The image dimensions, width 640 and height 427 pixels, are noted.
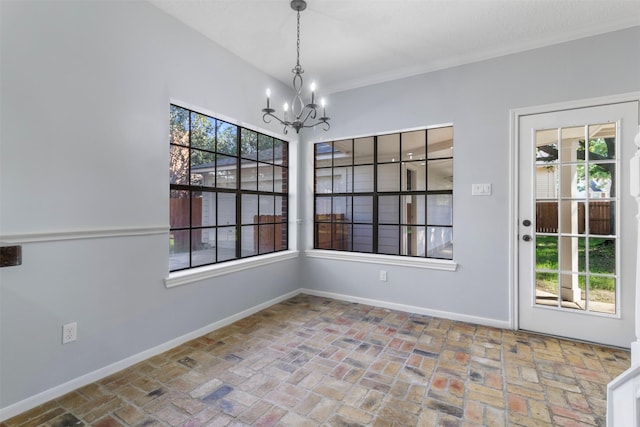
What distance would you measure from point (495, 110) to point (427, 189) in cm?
106

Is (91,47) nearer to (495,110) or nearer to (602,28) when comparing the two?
(495,110)

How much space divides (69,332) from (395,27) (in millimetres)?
3543

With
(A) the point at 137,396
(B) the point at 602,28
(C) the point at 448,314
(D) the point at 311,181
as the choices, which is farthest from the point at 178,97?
(B) the point at 602,28

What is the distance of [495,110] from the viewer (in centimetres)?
320

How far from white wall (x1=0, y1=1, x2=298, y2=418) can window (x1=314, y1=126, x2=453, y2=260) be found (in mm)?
1939

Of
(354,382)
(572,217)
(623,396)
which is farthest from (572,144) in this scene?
(354,382)

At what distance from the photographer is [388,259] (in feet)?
12.4

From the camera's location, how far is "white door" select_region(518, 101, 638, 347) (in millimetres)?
2723

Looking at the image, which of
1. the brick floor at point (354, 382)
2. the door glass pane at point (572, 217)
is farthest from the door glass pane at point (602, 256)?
the brick floor at point (354, 382)

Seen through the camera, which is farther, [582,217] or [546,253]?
[546,253]

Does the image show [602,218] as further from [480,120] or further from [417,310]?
[417,310]

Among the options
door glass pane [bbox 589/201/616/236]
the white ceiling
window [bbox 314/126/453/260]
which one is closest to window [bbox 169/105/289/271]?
window [bbox 314/126/453/260]

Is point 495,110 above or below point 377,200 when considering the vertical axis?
above

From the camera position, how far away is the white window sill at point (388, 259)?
11.4 feet
